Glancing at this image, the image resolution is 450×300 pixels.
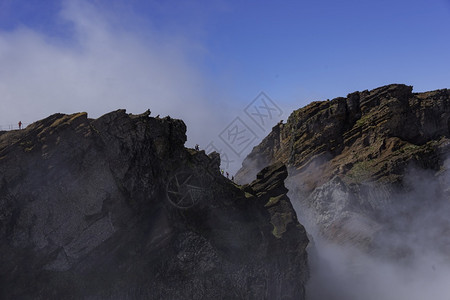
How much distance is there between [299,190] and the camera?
84062 millimetres

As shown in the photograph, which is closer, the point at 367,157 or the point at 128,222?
the point at 128,222

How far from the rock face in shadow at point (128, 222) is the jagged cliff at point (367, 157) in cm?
2404

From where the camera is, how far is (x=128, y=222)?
44.3 m

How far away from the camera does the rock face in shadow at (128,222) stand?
4034cm

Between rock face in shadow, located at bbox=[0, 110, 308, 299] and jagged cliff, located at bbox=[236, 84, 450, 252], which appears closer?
rock face in shadow, located at bbox=[0, 110, 308, 299]

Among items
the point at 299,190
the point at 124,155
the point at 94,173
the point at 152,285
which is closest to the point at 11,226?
the point at 94,173

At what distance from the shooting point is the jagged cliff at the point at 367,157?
72.3 meters

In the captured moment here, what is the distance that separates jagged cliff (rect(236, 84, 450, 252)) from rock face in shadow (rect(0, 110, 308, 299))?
24036 mm

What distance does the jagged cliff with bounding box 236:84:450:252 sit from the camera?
237 ft

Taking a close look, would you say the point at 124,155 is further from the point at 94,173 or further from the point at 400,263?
the point at 400,263

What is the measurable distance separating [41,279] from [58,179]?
1088 centimetres

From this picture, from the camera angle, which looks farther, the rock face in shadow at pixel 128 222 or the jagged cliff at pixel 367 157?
the jagged cliff at pixel 367 157

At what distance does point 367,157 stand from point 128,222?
177 ft

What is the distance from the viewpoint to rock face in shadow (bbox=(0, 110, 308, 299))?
1588 inches
